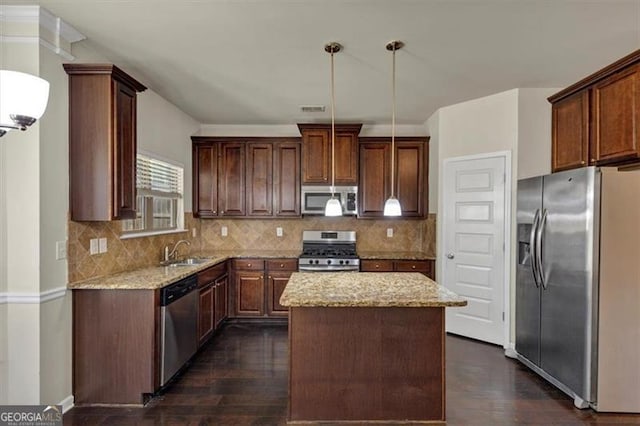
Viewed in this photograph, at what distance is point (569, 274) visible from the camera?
276cm

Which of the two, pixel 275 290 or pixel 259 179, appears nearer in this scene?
pixel 275 290

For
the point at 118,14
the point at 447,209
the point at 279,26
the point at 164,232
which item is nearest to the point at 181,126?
the point at 164,232

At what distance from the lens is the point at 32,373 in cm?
235

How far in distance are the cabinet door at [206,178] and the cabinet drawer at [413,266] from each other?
2.56m

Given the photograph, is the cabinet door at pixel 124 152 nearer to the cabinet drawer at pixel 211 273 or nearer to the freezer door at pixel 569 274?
the cabinet drawer at pixel 211 273

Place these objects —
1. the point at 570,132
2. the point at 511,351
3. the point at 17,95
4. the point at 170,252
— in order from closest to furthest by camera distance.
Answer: the point at 17,95 < the point at 570,132 < the point at 511,351 < the point at 170,252

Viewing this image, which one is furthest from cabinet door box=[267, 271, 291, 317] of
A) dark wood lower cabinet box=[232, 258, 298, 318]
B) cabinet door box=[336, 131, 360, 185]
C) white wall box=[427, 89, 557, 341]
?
white wall box=[427, 89, 557, 341]

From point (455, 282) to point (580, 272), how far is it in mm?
1611

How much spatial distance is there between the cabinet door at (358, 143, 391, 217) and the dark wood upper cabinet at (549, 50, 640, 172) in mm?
1944

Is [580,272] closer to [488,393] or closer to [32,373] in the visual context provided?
[488,393]

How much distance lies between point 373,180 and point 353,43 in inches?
91.5

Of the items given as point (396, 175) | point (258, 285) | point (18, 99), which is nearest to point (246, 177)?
point (258, 285)

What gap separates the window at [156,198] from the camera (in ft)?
12.0

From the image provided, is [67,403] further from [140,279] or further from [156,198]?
[156,198]
